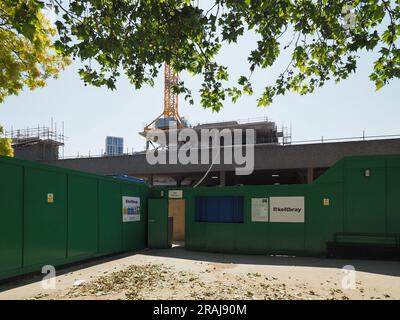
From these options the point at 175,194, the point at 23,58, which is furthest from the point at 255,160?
the point at 23,58

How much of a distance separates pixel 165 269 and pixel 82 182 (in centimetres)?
392

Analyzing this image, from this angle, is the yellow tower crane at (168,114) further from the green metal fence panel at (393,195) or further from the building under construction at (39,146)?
the green metal fence panel at (393,195)

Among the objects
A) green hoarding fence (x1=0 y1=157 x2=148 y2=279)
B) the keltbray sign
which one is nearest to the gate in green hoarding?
the keltbray sign

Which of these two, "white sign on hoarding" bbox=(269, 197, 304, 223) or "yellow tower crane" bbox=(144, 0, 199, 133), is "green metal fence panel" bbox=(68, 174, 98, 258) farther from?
"yellow tower crane" bbox=(144, 0, 199, 133)

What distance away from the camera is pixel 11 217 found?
8.63 metres

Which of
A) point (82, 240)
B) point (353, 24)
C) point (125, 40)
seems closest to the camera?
point (125, 40)

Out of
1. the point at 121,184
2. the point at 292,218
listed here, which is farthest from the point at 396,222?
the point at 121,184

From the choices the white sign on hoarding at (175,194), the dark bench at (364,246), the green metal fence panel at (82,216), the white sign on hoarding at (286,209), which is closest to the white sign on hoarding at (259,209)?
the white sign on hoarding at (286,209)

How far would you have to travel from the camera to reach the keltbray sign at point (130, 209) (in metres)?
13.8

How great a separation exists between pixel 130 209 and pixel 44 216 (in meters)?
4.74

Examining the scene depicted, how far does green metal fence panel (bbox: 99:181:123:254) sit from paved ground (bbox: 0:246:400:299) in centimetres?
82

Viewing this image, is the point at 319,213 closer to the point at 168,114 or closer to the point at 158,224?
the point at 158,224
